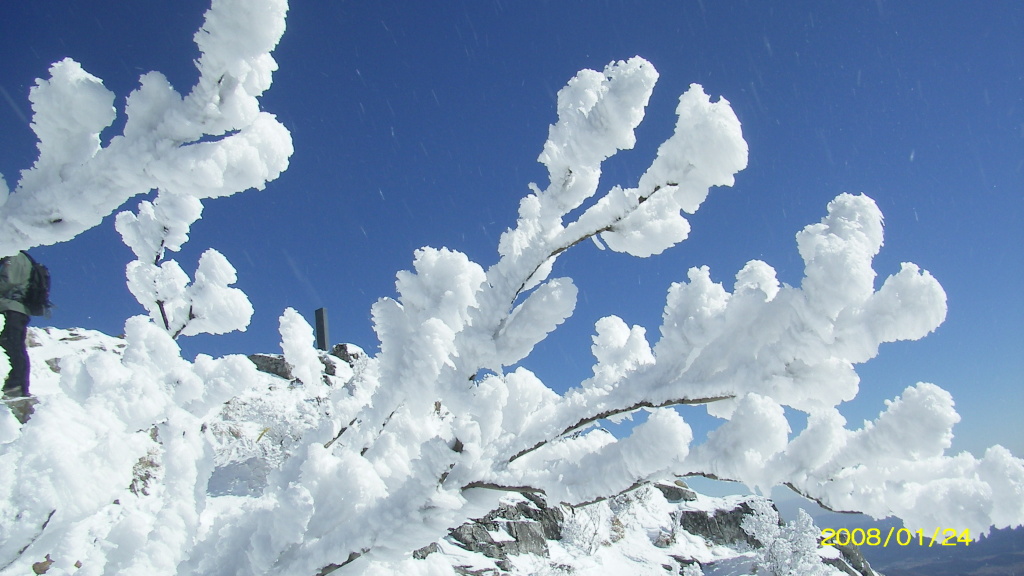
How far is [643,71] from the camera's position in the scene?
4.58 feet

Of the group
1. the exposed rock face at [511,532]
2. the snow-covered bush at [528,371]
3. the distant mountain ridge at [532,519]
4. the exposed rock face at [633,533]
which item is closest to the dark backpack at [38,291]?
the snow-covered bush at [528,371]

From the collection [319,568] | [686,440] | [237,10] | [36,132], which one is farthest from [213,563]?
[237,10]

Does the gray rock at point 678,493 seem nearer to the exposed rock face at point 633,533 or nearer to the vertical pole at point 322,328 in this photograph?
the exposed rock face at point 633,533

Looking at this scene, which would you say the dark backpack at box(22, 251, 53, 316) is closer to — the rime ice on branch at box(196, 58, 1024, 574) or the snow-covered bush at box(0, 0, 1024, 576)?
the snow-covered bush at box(0, 0, 1024, 576)

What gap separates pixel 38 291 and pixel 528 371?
2723 mm

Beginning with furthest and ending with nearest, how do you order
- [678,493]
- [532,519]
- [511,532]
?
[678,493] → [532,519] → [511,532]

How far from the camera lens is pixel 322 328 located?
29.5m

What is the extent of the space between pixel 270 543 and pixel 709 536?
25.0 m

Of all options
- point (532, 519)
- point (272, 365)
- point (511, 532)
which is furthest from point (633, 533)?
point (272, 365)

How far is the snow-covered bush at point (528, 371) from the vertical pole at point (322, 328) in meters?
29.0

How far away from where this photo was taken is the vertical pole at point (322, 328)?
29219 mm

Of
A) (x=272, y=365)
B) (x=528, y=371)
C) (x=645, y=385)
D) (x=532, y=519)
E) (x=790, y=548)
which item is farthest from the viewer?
(x=272, y=365)

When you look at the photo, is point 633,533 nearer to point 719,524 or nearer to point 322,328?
point 719,524

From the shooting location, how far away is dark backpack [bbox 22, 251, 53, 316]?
8.45ft
